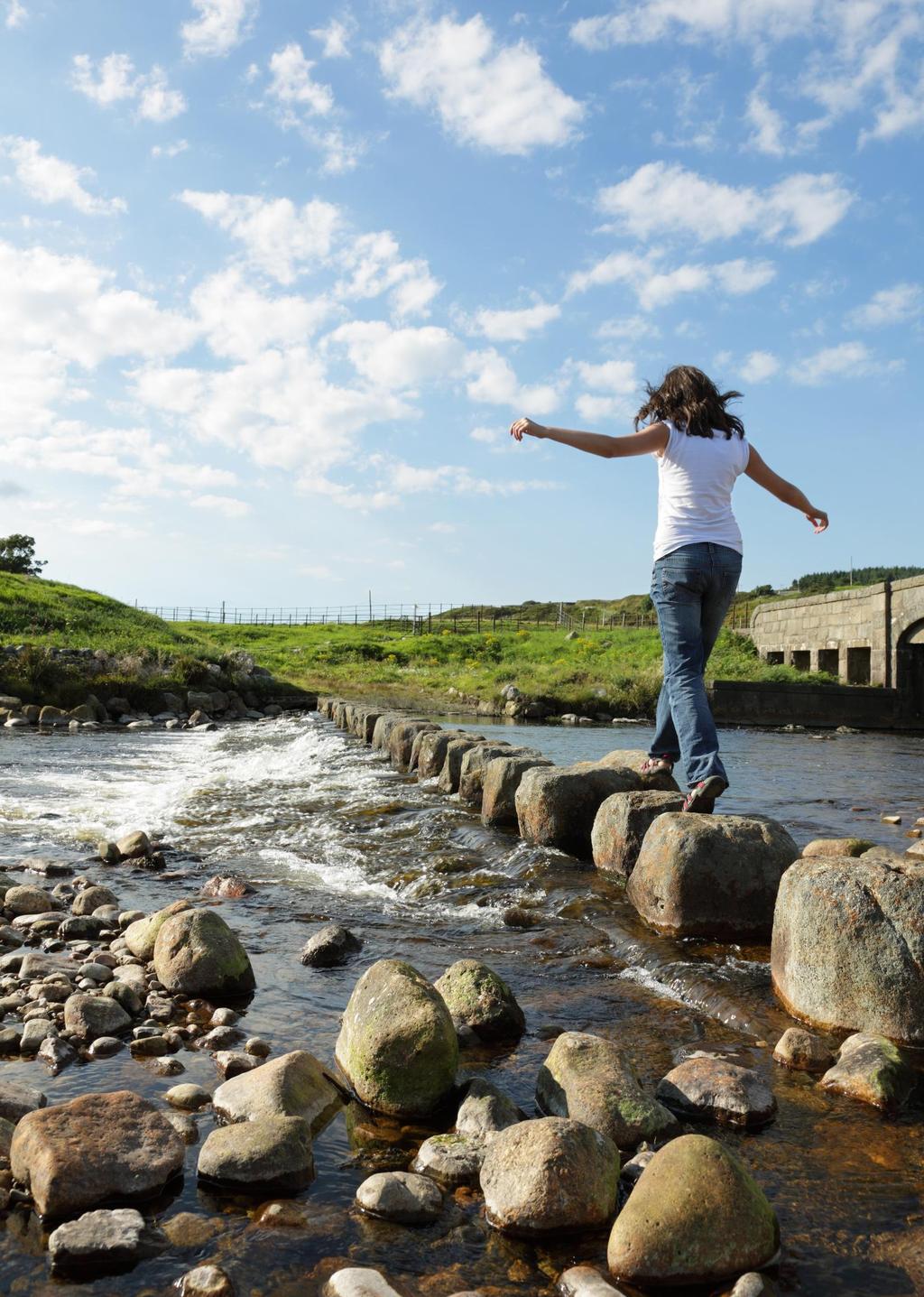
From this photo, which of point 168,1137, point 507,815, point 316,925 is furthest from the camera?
point 507,815

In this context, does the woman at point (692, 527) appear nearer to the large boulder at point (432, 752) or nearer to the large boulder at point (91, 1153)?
the large boulder at point (91, 1153)

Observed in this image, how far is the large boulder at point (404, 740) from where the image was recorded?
1165 centimetres

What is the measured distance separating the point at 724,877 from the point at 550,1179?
234 cm

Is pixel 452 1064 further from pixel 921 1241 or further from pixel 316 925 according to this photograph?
pixel 316 925

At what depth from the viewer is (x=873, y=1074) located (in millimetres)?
2926

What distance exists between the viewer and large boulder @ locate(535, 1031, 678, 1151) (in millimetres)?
2707

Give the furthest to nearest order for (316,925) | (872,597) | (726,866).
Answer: (872,597)
(316,925)
(726,866)

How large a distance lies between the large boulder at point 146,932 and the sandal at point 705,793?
2642mm

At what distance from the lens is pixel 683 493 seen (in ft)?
17.5

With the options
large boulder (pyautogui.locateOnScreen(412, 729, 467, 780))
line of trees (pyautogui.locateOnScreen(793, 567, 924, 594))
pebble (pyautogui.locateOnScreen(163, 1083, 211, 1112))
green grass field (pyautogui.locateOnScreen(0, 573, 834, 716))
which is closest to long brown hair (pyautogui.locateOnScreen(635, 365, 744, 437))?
pebble (pyautogui.locateOnScreen(163, 1083, 211, 1112))

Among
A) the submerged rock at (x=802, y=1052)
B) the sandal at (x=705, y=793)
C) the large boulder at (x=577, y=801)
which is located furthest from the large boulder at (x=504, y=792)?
the submerged rock at (x=802, y=1052)

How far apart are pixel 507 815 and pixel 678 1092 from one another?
14.4 feet

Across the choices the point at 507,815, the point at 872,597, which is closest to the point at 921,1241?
the point at 507,815

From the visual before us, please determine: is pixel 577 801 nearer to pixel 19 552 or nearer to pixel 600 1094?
pixel 600 1094
